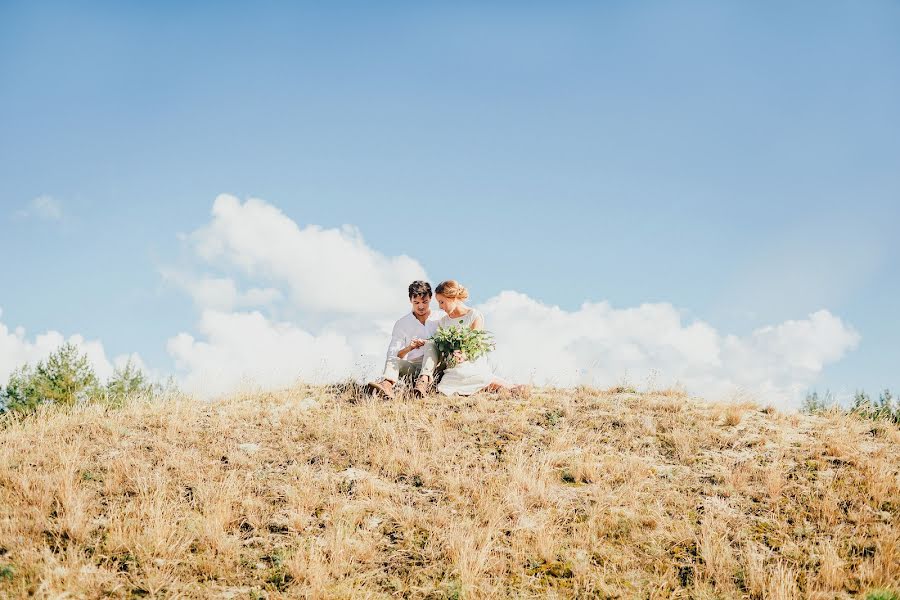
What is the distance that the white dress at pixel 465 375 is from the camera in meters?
11.1

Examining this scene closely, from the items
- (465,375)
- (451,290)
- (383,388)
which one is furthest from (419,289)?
(383,388)

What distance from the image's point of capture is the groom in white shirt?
37.1ft

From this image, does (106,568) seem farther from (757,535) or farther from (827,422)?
(827,422)

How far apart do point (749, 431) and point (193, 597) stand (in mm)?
8631

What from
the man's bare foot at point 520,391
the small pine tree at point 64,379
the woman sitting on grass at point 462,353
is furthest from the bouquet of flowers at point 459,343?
the small pine tree at point 64,379

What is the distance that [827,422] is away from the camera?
10.3m

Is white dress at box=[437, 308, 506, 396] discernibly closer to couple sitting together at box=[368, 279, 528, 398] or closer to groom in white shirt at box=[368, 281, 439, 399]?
couple sitting together at box=[368, 279, 528, 398]

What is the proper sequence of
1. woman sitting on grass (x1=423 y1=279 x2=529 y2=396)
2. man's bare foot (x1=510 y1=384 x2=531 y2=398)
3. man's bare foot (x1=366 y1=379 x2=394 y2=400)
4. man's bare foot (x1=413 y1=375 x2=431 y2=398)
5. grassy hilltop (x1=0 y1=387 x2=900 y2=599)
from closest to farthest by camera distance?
grassy hilltop (x1=0 y1=387 x2=900 y2=599)
man's bare foot (x1=366 y1=379 x2=394 y2=400)
man's bare foot (x1=413 y1=375 x2=431 y2=398)
woman sitting on grass (x1=423 y1=279 x2=529 y2=396)
man's bare foot (x1=510 y1=384 x2=531 y2=398)

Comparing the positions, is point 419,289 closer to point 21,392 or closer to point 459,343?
point 459,343

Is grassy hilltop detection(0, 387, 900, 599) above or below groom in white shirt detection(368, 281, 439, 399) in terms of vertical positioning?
below

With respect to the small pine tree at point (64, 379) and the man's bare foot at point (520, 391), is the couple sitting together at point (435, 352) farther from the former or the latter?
the small pine tree at point (64, 379)

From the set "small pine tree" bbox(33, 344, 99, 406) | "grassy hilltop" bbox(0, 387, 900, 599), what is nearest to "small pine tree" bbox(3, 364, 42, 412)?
"small pine tree" bbox(33, 344, 99, 406)

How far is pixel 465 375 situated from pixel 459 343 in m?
0.66

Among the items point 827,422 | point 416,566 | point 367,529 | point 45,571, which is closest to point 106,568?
point 45,571
